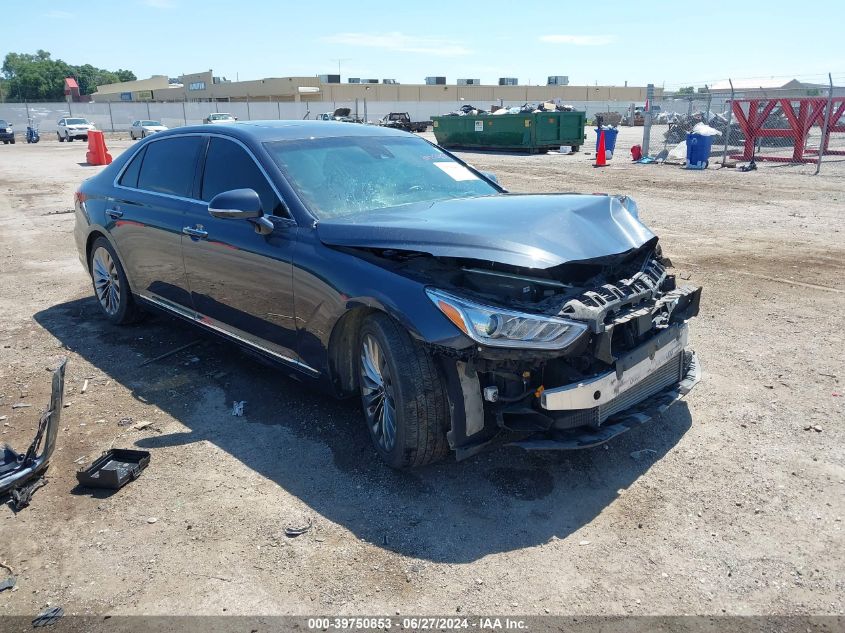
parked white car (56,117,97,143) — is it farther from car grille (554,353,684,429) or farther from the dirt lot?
car grille (554,353,684,429)

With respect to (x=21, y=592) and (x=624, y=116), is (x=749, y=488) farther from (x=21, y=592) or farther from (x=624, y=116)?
(x=624, y=116)

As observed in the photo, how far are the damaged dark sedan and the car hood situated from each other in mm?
11

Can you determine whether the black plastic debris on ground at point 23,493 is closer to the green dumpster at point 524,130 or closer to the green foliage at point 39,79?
the green dumpster at point 524,130

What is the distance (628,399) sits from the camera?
3641 millimetres

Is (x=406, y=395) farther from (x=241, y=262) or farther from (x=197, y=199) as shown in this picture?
(x=197, y=199)

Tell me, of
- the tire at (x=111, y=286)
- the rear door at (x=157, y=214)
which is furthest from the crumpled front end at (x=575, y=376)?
the tire at (x=111, y=286)

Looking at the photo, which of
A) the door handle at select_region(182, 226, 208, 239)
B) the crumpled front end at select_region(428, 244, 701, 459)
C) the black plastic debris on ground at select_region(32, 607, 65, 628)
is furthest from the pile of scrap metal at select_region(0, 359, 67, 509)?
the crumpled front end at select_region(428, 244, 701, 459)

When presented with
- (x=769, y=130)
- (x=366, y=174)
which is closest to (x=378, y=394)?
(x=366, y=174)

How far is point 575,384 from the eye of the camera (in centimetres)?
325

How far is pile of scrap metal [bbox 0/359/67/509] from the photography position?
3.63 metres

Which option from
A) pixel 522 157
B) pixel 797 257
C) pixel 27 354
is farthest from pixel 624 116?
pixel 27 354

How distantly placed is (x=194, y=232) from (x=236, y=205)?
0.95m

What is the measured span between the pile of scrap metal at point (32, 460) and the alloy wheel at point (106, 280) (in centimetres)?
255

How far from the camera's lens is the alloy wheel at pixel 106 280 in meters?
6.24
